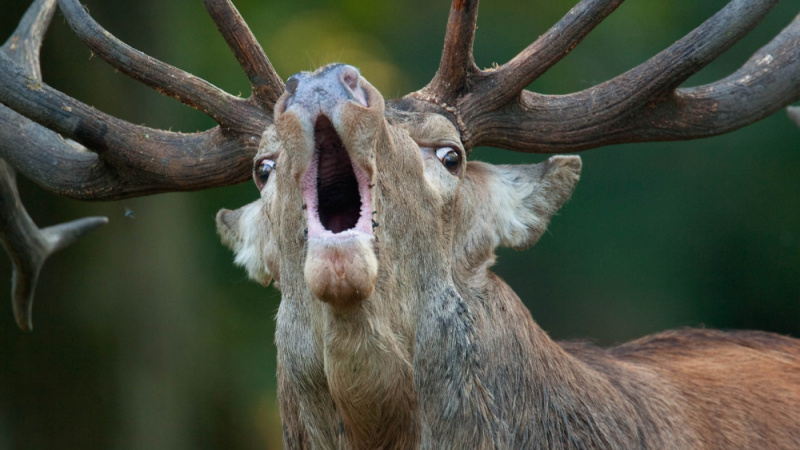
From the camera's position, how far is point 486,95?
10.9 feet

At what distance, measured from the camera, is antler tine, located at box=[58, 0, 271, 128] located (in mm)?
3348

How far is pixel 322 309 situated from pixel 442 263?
55cm

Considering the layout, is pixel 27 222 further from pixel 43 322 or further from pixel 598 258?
pixel 598 258

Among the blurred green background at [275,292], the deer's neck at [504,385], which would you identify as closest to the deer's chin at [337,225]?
the deer's neck at [504,385]

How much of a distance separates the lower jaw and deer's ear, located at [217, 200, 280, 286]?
1199mm

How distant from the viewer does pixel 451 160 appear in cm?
302

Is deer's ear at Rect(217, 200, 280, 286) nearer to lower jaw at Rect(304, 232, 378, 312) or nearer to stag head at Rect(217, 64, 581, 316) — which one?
stag head at Rect(217, 64, 581, 316)

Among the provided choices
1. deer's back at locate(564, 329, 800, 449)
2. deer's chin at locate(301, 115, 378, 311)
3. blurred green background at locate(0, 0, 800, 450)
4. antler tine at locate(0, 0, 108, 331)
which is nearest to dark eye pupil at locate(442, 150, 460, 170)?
deer's chin at locate(301, 115, 378, 311)

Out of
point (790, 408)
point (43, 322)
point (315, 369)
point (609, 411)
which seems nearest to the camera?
point (315, 369)

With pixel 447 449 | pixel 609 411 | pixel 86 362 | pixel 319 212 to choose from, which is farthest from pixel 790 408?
pixel 86 362

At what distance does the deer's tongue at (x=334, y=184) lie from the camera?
235 centimetres

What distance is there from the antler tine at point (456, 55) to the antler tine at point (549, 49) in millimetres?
137

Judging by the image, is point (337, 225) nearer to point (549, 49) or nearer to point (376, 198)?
point (376, 198)

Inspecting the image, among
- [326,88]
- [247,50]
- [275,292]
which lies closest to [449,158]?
[326,88]
